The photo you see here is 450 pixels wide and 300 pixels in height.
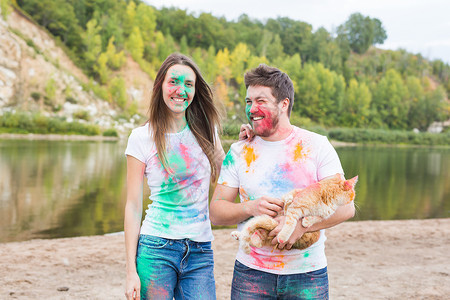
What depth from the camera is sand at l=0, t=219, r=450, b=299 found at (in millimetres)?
5621

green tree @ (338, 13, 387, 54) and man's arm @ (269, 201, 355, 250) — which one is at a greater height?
green tree @ (338, 13, 387, 54)

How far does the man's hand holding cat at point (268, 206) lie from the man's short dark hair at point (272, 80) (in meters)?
0.59

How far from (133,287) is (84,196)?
13627mm

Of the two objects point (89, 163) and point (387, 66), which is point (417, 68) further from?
point (89, 163)

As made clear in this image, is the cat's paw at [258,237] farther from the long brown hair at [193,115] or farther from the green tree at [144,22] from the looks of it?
the green tree at [144,22]

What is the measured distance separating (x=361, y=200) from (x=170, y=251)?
1546cm

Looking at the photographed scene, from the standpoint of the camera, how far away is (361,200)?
16.9 meters

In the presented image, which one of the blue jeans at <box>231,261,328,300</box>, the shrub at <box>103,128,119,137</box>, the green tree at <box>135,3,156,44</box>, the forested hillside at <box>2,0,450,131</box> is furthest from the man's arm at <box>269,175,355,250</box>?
the green tree at <box>135,3,156,44</box>

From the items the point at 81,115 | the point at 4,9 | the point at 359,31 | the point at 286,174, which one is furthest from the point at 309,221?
the point at 359,31

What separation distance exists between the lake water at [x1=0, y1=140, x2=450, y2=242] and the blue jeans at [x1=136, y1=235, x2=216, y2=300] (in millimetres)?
1410

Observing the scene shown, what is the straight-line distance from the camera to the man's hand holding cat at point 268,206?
2.33 m

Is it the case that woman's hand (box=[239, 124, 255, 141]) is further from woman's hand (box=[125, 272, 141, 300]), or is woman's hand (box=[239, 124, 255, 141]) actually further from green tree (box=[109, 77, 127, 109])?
green tree (box=[109, 77, 127, 109])

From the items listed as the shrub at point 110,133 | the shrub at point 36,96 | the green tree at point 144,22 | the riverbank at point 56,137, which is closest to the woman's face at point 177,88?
the riverbank at point 56,137

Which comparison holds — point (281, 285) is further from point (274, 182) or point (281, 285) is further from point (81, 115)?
point (81, 115)
